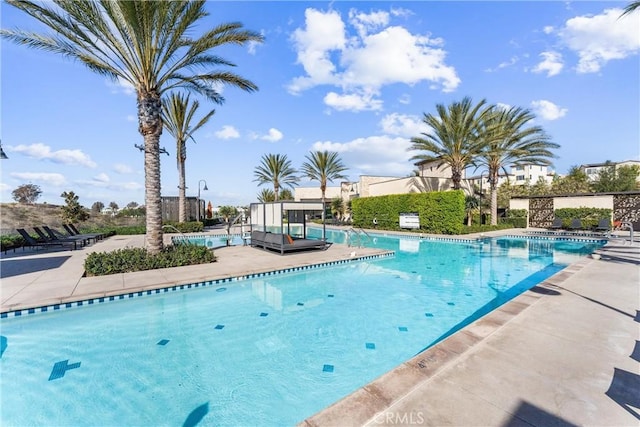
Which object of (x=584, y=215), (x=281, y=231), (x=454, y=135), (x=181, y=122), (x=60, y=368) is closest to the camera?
(x=60, y=368)

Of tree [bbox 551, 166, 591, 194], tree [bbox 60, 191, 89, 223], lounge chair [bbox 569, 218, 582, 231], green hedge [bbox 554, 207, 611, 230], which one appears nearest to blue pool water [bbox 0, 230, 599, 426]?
lounge chair [bbox 569, 218, 582, 231]

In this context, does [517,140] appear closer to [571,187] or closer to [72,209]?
[571,187]

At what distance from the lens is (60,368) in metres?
4.10

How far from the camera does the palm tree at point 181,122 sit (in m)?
18.8

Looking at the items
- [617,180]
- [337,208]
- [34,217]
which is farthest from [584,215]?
[34,217]

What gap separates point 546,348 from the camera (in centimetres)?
347

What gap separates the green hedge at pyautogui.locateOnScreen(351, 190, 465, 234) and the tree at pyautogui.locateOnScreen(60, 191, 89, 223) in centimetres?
2429

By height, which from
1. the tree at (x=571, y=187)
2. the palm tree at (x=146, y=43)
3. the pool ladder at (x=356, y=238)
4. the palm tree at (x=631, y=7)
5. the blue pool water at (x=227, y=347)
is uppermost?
the palm tree at (x=631, y=7)

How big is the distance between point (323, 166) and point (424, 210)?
13.2 m

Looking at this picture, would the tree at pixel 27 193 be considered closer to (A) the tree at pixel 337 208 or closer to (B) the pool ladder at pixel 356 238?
(A) the tree at pixel 337 208

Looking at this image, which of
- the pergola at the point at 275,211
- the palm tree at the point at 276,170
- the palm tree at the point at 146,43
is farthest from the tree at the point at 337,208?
the palm tree at the point at 146,43

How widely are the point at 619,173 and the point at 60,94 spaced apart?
200 feet

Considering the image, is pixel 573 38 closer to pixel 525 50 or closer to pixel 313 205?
pixel 525 50

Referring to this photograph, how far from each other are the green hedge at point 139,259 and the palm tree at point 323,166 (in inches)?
832
